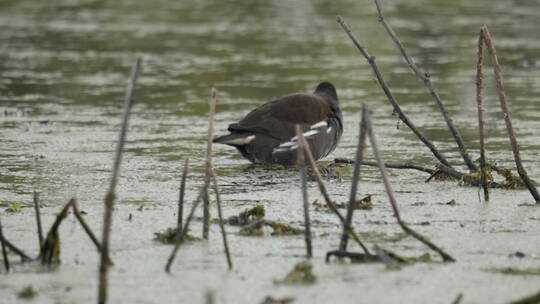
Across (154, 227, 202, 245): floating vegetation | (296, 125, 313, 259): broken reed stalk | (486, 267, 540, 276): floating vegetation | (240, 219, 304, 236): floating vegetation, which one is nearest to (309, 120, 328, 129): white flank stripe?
(240, 219, 304, 236): floating vegetation

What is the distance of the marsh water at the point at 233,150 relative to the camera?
4586 millimetres

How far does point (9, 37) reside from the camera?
51.2ft

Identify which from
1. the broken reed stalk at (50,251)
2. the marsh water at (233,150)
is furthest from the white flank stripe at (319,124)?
the broken reed stalk at (50,251)

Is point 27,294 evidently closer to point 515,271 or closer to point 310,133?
point 515,271

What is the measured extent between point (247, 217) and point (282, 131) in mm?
1884

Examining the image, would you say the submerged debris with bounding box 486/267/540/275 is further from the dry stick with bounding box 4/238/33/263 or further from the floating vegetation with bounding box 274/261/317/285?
the dry stick with bounding box 4/238/33/263

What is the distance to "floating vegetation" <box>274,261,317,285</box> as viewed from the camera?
446 centimetres

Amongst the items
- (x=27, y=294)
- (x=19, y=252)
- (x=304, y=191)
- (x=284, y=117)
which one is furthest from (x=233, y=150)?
(x=27, y=294)

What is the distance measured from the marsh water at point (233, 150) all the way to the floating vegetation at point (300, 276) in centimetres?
5

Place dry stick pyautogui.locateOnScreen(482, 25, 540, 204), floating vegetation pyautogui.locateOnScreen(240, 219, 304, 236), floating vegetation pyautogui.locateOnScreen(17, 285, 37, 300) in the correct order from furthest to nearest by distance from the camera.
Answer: dry stick pyautogui.locateOnScreen(482, 25, 540, 204)
floating vegetation pyautogui.locateOnScreen(240, 219, 304, 236)
floating vegetation pyautogui.locateOnScreen(17, 285, 37, 300)

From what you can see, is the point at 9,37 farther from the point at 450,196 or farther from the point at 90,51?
the point at 450,196

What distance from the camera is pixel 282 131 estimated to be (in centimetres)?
741

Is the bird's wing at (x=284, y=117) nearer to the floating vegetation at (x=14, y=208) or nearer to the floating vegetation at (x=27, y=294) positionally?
the floating vegetation at (x=14, y=208)

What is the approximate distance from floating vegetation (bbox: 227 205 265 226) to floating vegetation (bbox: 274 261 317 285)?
1073 mm
